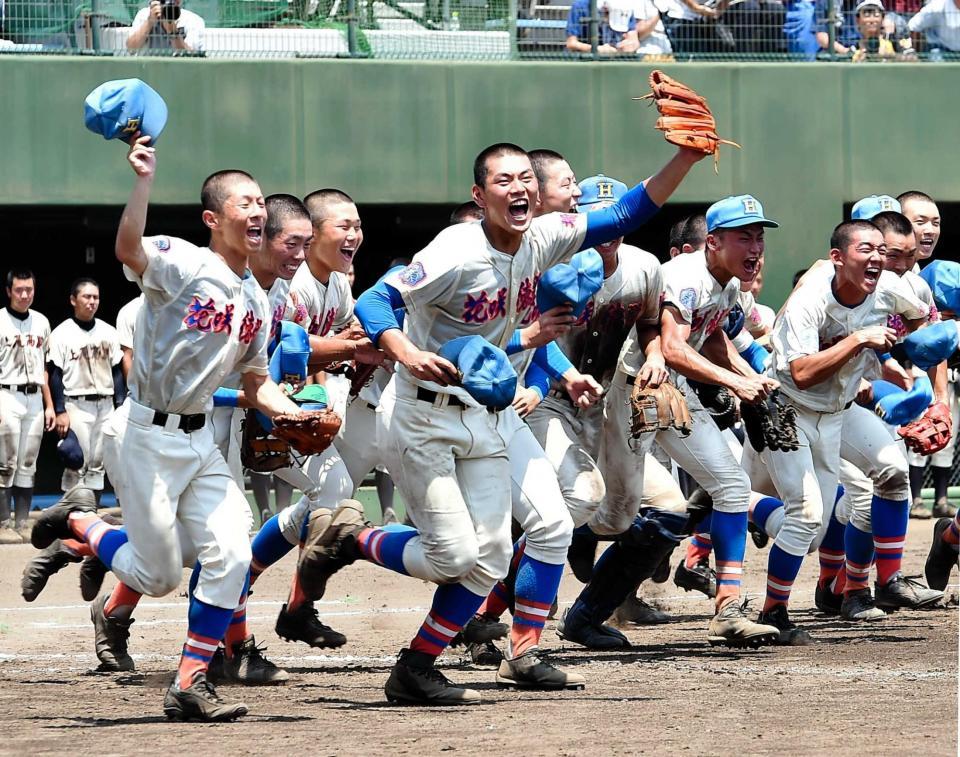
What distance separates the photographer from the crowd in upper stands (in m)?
14.8

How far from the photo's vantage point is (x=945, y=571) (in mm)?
9023

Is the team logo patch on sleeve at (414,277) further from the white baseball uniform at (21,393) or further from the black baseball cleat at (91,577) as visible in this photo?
the white baseball uniform at (21,393)

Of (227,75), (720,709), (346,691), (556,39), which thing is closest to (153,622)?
(346,691)

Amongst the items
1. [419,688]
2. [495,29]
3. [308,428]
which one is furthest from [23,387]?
[419,688]

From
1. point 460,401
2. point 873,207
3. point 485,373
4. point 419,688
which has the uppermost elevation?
point 873,207

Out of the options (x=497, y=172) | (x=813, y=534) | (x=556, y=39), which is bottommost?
(x=813, y=534)

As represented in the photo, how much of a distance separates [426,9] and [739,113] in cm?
295

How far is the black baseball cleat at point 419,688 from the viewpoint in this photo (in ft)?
19.5

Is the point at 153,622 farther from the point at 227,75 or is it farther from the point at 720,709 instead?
the point at 227,75

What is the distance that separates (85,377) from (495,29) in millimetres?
4616

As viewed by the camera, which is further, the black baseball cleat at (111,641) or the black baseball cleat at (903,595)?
the black baseball cleat at (903,595)

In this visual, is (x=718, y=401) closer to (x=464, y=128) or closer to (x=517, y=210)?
(x=517, y=210)

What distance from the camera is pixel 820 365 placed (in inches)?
304

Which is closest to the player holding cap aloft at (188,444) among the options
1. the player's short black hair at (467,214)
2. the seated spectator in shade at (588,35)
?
the player's short black hair at (467,214)
